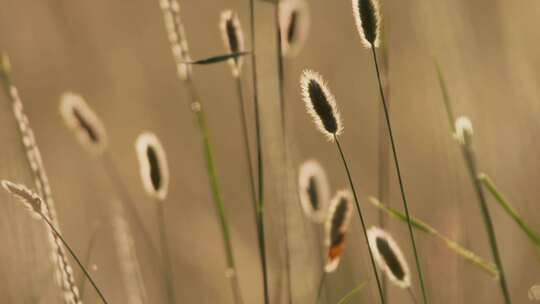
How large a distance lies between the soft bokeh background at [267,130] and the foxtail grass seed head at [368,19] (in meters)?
0.33

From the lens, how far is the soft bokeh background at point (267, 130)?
200 cm

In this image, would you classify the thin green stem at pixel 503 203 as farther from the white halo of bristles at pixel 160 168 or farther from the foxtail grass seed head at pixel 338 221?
the white halo of bristles at pixel 160 168

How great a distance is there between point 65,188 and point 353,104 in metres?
0.93

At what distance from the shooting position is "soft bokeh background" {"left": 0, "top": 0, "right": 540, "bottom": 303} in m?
2.00

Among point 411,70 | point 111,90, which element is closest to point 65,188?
point 111,90

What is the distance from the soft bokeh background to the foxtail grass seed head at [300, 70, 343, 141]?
10.5 inches

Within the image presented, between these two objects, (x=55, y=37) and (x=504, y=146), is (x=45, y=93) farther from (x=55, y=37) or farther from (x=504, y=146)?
(x=504, y=146)

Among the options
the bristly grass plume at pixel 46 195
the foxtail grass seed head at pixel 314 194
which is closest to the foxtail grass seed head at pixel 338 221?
the foxtail grass seed head at pixel 314 194

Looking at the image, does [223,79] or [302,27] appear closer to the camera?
[302,27]

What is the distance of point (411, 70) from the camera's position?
3.35m

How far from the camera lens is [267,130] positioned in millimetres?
2045

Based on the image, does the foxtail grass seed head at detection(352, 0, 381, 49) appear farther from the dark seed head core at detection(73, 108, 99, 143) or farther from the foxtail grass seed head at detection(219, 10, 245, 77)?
the dark seed head core at detection(73, 108, 99, 143)

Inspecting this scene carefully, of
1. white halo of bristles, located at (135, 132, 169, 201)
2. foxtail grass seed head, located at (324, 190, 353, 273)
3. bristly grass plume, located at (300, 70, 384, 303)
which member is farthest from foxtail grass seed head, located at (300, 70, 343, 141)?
white halo of bristles, located at (135, 132, 169, 201)

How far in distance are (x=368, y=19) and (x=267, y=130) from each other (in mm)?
953
